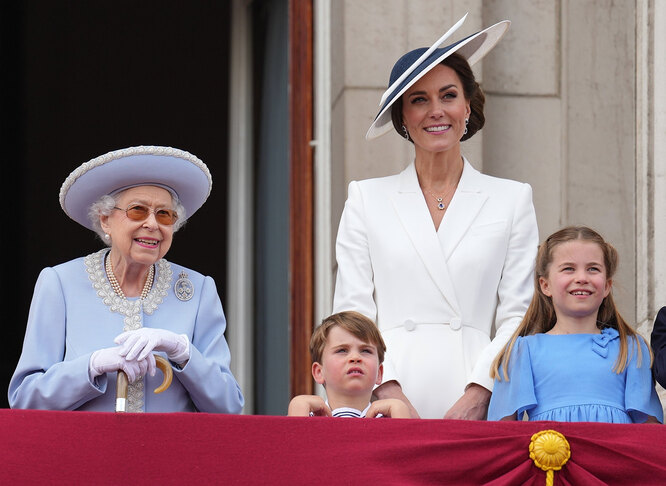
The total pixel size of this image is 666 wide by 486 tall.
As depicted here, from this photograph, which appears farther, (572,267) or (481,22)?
(481,22)

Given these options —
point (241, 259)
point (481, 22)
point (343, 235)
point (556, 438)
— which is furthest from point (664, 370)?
point (241, 259)

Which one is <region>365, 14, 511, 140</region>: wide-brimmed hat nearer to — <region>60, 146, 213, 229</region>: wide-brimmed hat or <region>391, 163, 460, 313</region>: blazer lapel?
<region>391, 163, 460, 313</region>: blazer lapel

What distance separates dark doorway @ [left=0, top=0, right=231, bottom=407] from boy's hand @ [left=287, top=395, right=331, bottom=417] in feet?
21.0

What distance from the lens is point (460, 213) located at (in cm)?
482

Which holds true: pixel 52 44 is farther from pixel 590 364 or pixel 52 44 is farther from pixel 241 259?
pixel 590 364

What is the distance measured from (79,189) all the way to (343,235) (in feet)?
3.19

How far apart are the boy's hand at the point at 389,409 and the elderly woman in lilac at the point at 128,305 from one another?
0.38 m

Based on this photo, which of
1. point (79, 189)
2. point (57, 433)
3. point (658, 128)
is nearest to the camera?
point (57, 433)

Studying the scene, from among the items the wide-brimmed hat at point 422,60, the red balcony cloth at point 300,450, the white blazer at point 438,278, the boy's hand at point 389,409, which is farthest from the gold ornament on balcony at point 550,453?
the wide-brimmed hat at point 422,60

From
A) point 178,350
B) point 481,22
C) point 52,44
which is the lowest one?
point 178,350

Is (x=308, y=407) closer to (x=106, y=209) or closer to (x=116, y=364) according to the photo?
(x=116, y=364)

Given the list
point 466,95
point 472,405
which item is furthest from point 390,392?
point 466,95

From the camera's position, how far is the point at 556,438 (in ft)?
11.9

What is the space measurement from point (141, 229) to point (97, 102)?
6.78m
